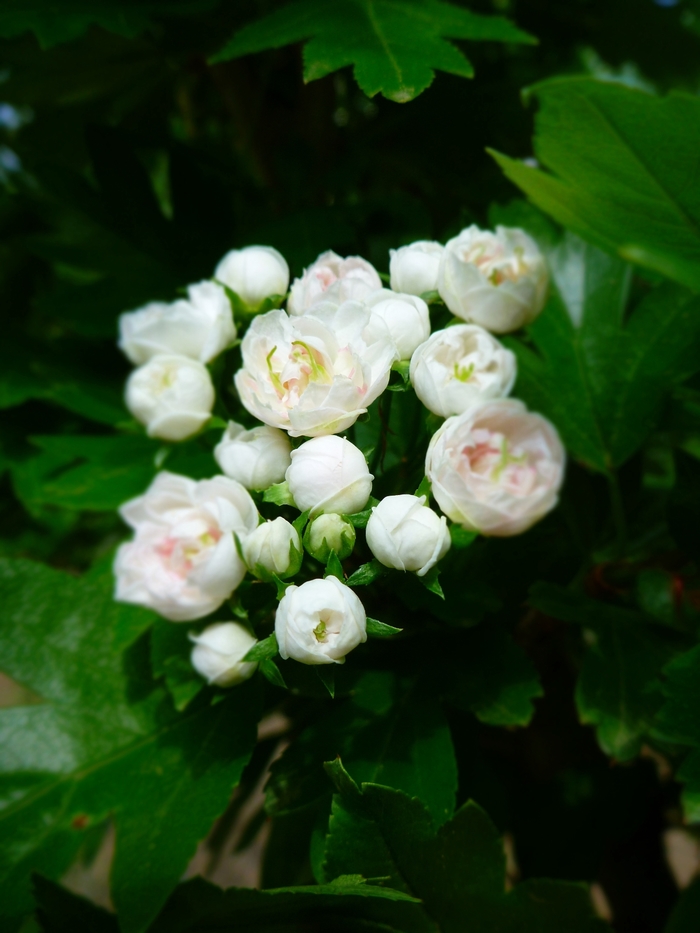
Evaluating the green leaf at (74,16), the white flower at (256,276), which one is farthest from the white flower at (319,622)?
the green leaf at (74,16)

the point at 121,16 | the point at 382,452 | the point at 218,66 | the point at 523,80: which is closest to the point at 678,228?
the point at 382,452

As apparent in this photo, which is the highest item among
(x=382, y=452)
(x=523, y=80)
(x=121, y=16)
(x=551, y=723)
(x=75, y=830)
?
(x=121, y=16)

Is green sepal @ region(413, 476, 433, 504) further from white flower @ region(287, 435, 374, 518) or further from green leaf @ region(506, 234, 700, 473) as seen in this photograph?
green leaf @ region(506, 234, 700, 473)

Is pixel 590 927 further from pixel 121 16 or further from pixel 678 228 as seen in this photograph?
pixel 121 16

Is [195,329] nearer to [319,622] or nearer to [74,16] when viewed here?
[319,622]

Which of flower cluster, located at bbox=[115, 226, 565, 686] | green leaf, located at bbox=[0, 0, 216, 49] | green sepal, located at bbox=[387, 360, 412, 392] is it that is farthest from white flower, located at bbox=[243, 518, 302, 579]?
green leaf, located at bbox=[0, 0, 216, 49]

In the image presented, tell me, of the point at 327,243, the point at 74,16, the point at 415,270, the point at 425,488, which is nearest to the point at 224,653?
the point at 425,488
